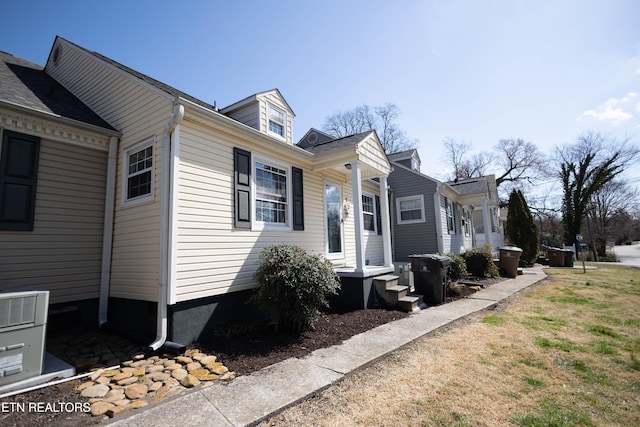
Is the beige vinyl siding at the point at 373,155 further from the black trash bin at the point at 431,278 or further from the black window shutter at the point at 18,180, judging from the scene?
the black window shutter at the point at 18,180

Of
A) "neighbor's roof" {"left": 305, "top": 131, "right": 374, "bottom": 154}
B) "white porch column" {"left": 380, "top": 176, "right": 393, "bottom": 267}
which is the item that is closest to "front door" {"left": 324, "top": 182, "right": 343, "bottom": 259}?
"neighbor's roof" {"left": 305, "top": 131, "right": 374, "bottom": 154}

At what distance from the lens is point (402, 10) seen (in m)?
6.01

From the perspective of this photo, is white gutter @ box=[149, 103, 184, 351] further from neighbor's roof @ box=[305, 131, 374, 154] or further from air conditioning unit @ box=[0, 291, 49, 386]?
neighbor's roof @ box=[305, 131, 374, 154]

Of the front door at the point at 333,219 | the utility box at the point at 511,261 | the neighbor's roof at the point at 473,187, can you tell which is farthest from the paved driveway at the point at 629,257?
the front door at the point at 333,219

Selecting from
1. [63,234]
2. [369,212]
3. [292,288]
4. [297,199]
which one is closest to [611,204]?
[369,212]

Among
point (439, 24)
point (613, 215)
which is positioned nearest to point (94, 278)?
point (439, 24)

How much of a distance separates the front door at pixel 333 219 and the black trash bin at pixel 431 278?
2186 millimetres

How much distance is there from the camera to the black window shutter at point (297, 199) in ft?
21.7

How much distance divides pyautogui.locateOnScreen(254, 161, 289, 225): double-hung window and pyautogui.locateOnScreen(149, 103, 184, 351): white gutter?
1.79 metres

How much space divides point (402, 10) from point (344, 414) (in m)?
7.30

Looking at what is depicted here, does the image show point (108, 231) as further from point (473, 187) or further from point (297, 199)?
point (473, 187)

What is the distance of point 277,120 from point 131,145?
3.45m

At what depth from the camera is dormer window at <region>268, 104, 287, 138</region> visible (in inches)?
284

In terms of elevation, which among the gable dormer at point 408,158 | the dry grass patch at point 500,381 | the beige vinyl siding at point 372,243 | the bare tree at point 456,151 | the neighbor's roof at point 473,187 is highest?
the bare tree at point 456,151
